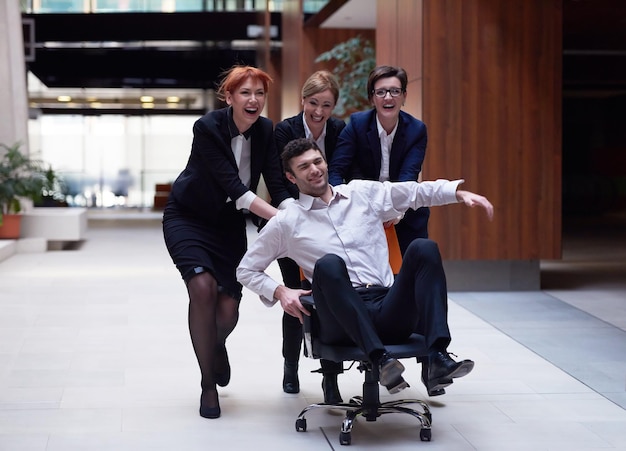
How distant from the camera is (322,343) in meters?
4.02

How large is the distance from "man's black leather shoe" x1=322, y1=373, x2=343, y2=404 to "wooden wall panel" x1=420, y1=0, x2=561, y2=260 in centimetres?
419

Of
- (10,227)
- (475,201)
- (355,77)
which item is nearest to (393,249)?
(475,201)

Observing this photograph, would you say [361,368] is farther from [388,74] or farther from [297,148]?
[388,74]

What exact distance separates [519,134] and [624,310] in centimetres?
181

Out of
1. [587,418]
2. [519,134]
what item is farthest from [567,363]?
[519,134]

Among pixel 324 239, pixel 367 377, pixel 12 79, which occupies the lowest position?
pixel 367 377

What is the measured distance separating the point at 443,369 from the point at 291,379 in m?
1.37

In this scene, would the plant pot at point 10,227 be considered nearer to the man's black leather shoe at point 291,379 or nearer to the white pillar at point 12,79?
the white pillar at point 12,79

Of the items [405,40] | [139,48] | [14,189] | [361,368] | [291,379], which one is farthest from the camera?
[139,48]

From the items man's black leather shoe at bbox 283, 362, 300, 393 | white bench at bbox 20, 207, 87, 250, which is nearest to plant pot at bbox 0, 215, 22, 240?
white bench at bbox 20, 207, 87, 250

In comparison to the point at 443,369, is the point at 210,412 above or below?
below

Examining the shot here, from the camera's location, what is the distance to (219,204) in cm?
457

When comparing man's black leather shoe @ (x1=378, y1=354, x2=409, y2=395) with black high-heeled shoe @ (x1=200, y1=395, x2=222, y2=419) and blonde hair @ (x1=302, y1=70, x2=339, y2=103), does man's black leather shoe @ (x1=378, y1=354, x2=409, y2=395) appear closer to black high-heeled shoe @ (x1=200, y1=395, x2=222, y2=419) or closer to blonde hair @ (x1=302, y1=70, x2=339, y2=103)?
black high-heeled shoe @ (x1=200, y1=395, x2=222, y2=419)

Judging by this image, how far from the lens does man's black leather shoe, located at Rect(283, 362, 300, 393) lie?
497cm
